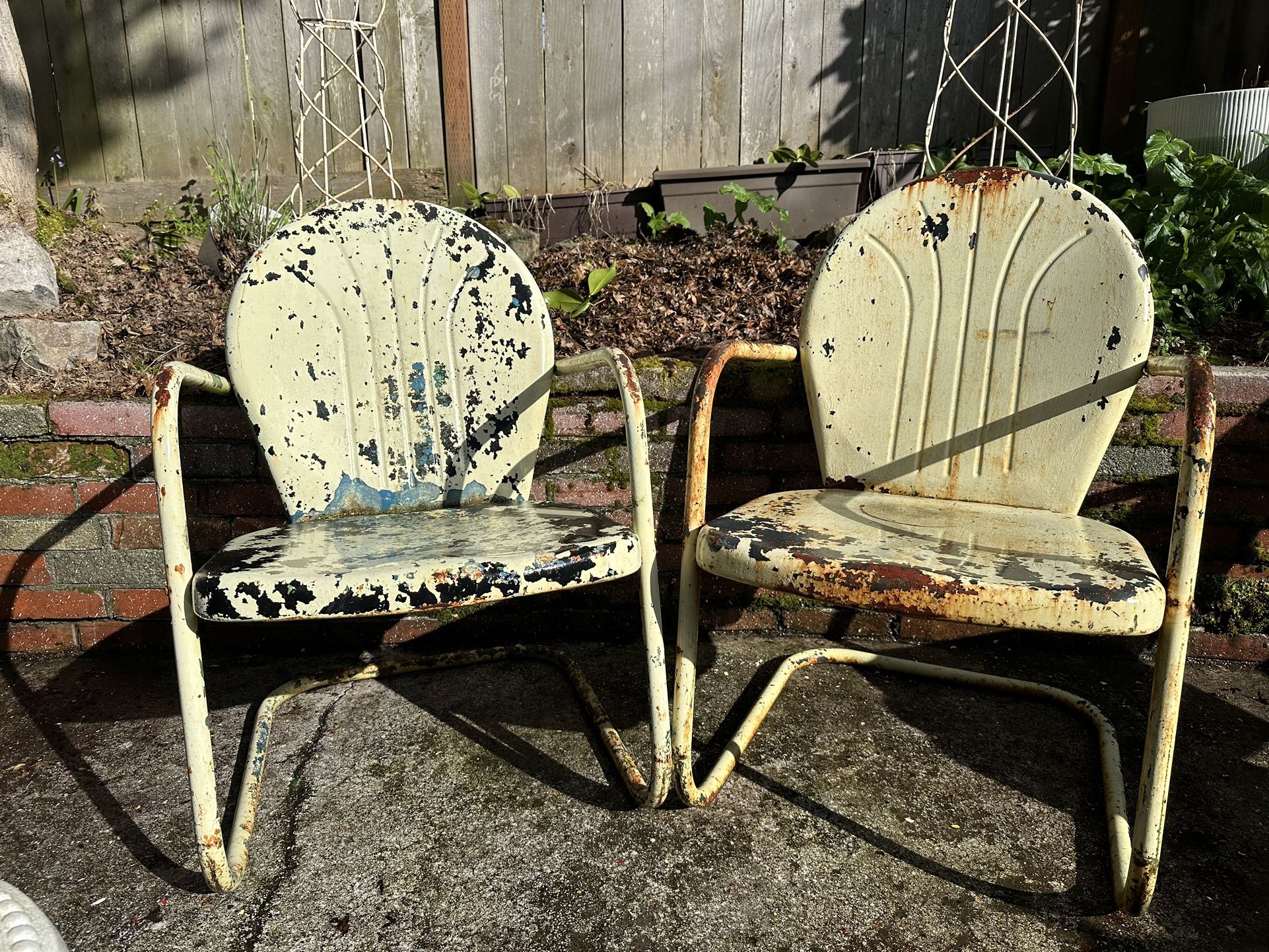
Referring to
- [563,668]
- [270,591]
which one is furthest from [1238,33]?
[270,591]

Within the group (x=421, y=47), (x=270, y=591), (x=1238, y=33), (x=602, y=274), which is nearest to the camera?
(x=270, y=591)

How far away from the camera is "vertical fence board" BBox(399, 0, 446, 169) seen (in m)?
3.26

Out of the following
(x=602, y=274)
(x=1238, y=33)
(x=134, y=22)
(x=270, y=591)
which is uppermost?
(x=134, y=22)

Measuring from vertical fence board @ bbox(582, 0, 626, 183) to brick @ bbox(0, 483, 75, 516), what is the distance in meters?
2.35

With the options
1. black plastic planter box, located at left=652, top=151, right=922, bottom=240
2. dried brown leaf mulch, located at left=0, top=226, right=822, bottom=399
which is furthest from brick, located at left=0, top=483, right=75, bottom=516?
black plastic planter box, located at left=652, top=151, right=922, bottom=240

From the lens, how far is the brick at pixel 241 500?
182 centimetres

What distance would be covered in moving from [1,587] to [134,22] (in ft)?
9.14

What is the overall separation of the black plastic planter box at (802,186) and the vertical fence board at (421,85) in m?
1.06

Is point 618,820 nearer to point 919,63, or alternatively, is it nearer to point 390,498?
point 390,498

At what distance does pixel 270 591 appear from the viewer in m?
1.06

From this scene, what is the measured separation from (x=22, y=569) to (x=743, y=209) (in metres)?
2.41

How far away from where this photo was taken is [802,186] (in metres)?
2.95

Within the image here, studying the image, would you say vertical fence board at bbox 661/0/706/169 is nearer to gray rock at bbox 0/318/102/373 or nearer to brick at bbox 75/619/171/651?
gray rock at bbox 0/318/102/373

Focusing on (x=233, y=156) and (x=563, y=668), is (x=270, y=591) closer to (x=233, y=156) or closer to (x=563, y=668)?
(x=563, y=668)
